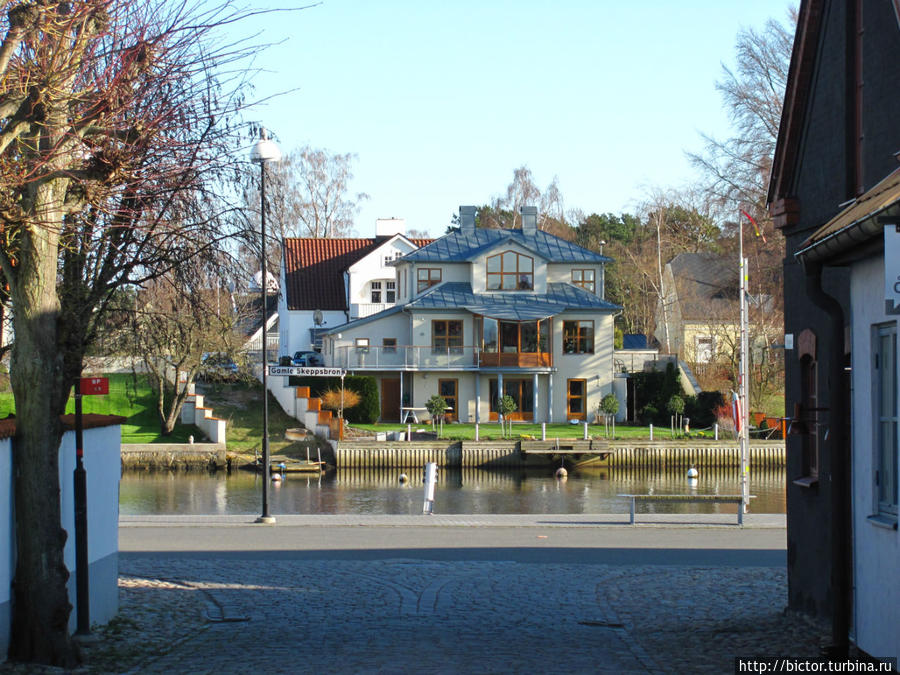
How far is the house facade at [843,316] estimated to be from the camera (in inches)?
356

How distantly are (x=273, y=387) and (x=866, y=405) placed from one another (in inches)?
1832

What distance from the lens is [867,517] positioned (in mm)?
9352

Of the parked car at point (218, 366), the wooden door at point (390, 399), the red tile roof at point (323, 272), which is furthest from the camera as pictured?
the red tile roof at point (323, 272)

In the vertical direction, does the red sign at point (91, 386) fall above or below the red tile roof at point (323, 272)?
below

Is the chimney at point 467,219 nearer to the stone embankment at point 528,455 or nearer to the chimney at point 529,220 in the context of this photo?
the chimney at point 529,220

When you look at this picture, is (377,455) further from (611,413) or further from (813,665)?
(813,665)

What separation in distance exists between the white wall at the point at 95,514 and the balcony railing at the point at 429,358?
133 ft

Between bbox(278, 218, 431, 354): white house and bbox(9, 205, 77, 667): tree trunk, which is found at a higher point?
bbox(278, 218, 431, 354): white house

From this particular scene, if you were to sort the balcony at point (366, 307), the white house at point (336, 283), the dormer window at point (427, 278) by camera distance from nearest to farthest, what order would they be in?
the dormer window at point (427, 278), the balcony at point (366, 307), the white house at point (336, 283)

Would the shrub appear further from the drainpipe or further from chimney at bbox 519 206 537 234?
the drainpipe

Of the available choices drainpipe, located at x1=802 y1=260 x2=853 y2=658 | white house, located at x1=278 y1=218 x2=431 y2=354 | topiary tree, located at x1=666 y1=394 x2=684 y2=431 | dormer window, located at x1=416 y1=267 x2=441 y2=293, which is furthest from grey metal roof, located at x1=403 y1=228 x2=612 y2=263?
drainpipe, located at x1=802 y1=260 x2=853 y2=658

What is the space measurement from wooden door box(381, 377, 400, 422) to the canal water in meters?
9.06

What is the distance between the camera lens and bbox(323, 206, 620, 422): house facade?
53.5 meters

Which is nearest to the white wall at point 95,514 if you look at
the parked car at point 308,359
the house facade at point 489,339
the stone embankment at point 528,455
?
the stone embankment at point 528,455
